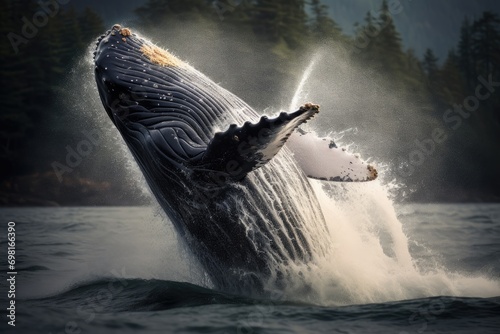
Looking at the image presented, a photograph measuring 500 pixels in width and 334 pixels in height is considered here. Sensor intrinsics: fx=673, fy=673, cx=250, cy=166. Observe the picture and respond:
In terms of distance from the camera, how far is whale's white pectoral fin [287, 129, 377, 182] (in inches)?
290

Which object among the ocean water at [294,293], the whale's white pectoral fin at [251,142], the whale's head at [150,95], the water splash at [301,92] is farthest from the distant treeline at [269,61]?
the whale's white pectoral fin at [251,142]

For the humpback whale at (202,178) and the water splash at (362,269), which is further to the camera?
the water splash at (362,269)

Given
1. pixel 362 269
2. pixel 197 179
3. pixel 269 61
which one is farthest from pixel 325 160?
pixel 269 61

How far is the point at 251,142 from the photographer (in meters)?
5.26

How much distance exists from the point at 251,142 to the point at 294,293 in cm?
→ 196

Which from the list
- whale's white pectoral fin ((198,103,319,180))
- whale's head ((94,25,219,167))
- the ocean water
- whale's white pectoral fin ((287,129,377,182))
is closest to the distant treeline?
the ocean water

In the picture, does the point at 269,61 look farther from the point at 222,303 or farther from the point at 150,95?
the point at 222,303

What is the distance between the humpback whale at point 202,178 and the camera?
6.24 m

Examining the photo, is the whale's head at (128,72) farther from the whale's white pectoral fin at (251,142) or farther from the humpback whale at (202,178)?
the whale's white pectoral fin at (251,142)

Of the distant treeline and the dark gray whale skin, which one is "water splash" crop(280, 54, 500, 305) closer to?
the dark gray whale skin

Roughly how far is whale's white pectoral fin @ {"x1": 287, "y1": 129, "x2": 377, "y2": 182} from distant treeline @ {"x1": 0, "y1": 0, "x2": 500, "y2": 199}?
1379 inches

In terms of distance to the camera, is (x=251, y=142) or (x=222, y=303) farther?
(x=222, y=303)

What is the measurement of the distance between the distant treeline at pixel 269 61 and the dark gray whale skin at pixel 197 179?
36193mm

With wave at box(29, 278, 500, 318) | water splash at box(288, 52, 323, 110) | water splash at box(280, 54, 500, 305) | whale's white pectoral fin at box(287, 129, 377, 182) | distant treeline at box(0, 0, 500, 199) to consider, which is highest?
distant treeline at box(0, 0, 500, 199)
